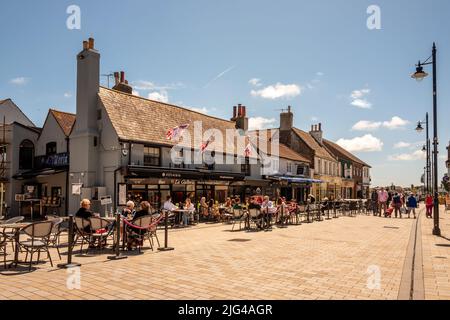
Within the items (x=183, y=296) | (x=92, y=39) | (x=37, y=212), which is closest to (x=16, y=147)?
(x=37, y=212)

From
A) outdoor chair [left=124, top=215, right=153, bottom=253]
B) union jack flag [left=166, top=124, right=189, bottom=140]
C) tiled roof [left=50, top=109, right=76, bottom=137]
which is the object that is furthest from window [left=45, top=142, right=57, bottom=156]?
outdoor chair [left=124, top=215, right=153, bottom=253]

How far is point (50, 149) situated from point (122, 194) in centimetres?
850

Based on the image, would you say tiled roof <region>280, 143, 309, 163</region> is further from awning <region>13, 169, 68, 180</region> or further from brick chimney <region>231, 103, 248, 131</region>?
awning <region>13, 169, 68, 180</region>

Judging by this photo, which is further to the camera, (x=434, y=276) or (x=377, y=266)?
(x=377, y=266)

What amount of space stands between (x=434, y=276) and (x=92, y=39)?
19.2 m

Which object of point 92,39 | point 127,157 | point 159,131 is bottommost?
point 127,157

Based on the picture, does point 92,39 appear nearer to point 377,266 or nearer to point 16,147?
point 16,147

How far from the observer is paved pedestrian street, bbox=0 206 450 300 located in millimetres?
5574

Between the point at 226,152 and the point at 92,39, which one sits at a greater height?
the point at 92,39

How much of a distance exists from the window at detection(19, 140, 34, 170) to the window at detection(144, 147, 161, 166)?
9827mm

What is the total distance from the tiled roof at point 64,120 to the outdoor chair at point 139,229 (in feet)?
46.6

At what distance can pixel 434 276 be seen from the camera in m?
6.84
